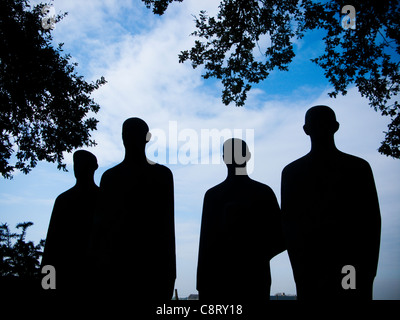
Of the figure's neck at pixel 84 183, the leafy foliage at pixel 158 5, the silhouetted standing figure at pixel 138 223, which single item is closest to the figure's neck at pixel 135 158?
the silhouetted standing figure at pixel 138 223

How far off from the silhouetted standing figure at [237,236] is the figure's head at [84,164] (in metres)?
1.73

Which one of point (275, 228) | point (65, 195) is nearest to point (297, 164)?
point (275, 228)

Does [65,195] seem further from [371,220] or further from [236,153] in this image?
[371,220]

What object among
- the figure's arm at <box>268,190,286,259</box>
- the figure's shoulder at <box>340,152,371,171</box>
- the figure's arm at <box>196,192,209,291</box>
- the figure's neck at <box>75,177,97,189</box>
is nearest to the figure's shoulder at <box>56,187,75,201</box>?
the figure's neck at <box>75,177,97,189</box>

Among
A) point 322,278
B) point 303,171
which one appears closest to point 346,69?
point 303,171

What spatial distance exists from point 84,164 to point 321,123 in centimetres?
316

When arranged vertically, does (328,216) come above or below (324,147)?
below

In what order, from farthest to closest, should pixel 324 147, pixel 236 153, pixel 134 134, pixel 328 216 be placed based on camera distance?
pixel 236 153
pixel 134 134
pixel 324 147
pixel 328 216

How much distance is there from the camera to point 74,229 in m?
4.04

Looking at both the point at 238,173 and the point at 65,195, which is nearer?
the point at 238,173

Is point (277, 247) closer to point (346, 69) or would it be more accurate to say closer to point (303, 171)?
point (303, 171)

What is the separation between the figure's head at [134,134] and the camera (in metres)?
3.40
